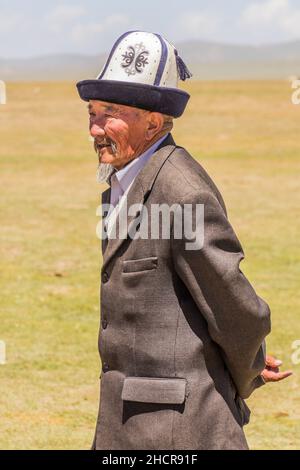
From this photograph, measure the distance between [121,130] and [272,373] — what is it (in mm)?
1005

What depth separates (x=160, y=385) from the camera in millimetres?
3441

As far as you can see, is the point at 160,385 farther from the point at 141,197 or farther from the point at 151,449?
the point at 141,197

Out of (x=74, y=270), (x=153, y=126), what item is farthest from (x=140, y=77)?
(x=74, y=270)

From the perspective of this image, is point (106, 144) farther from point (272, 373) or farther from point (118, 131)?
point (272, 373)

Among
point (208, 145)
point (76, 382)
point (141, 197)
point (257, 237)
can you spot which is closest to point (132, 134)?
point (141, 197)

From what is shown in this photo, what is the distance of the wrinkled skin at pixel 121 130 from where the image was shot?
3502 mm

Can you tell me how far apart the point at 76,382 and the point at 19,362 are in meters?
0.66

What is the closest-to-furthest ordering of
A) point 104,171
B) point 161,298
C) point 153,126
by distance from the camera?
point 161,298
point 153,126
point 104,171

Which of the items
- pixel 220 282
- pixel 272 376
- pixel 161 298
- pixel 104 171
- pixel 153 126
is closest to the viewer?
pixel 220 282

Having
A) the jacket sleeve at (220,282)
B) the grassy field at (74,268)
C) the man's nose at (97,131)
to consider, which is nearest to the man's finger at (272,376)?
the jacket sleeve at (220,282)

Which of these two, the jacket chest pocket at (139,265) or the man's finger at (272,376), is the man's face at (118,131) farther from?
the man's finger at (272,376)

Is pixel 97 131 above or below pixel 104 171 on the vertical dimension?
above

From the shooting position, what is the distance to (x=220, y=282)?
3.31 meters

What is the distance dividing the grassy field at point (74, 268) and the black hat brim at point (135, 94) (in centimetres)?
349
